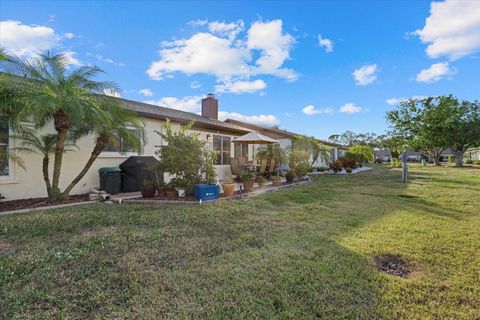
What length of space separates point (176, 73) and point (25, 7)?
9553 millimetres

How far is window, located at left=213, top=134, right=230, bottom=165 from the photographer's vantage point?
14516 millimetres

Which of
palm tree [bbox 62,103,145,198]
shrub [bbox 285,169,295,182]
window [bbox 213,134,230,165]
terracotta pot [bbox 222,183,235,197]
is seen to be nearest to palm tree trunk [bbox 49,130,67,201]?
palm tree [bbox 62,103,145,198]

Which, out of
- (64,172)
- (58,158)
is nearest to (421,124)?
(64,172)

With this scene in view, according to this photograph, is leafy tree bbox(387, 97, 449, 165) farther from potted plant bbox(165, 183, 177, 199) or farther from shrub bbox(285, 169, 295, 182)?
potted plant bbox(165, 183, 177, 199)

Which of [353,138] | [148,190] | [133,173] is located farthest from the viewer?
[353,138]

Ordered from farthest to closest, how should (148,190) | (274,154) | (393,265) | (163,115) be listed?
(274,154) → (163,115) → (148,190) → (393,265)

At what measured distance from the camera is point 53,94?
6297 mm

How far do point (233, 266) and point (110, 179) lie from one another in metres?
6.99

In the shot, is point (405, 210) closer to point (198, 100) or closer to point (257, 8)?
point (257, 8)

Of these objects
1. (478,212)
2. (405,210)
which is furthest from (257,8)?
(478,212)

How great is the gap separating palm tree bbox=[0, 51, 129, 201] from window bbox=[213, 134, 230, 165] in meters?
7.50

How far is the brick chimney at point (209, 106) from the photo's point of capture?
61.8ft

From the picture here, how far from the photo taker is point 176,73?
1736cm

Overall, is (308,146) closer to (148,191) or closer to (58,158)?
(148,191)
